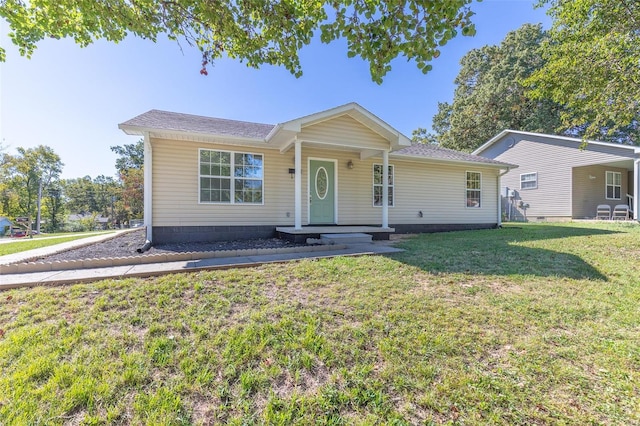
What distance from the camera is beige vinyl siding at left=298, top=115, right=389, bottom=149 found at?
7758mm

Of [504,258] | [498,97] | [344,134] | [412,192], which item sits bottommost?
[504,258]

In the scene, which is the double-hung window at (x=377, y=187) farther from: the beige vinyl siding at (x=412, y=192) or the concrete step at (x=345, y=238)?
the concrete step at (x=345, y=238)

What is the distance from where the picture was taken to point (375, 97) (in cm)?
1506

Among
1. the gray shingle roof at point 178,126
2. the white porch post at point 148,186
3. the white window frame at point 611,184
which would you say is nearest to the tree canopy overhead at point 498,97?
the white window frame at point 611,184

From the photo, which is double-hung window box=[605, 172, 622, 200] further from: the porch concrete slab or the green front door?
the green front door

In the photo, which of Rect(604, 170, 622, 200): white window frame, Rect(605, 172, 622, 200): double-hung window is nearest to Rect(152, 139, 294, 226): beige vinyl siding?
Rect(604, 170, 622, 200): white window frame

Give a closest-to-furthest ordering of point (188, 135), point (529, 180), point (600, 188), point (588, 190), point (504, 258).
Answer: point (504, 258) < point (188, 135) < point (588, 190) < point (600, 188) < point (529, 180)

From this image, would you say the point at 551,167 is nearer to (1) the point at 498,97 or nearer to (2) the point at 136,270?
(1) the point at 498,97

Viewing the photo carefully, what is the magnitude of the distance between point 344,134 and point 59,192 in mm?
46710

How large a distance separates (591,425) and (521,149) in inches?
755

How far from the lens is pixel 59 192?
3712cm

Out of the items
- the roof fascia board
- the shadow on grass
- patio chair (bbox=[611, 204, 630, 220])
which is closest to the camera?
the shadow on grass

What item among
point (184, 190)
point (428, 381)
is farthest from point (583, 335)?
point (184, 190)

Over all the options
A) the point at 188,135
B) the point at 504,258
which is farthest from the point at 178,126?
the point at 504,258
